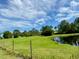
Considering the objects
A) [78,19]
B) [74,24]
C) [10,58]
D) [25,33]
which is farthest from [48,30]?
[10,58]

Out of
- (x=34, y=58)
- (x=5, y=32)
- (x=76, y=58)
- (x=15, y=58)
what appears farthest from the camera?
(x=5, y=32)

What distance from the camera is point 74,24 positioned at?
13875cm

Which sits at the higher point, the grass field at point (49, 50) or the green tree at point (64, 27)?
the green tree at point (64, 27)

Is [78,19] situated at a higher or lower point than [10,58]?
higher

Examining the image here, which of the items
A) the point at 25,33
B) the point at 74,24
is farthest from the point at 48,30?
the point at 74,24

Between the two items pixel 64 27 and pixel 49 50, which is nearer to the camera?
pixel 49 50

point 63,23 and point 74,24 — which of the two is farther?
point 63,23

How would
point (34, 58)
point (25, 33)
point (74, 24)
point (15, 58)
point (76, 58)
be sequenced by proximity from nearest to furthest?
point (76, 58) < point (34, 58) < point (15, 58) < point (25, 33) < point (74, 24)

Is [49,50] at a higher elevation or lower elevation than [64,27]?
lower

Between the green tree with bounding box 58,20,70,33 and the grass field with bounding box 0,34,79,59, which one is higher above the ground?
the green tree with bounding box 58,20,70,33

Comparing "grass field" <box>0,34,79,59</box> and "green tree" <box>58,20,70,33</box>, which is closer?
"grass field" <box>0,34,79,59</box>

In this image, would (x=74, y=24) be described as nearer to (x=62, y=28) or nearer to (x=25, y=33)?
(x=62, y=28)

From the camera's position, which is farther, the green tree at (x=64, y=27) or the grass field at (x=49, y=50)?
the green tree at (x=64, y=27)

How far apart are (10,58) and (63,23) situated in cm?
13094
